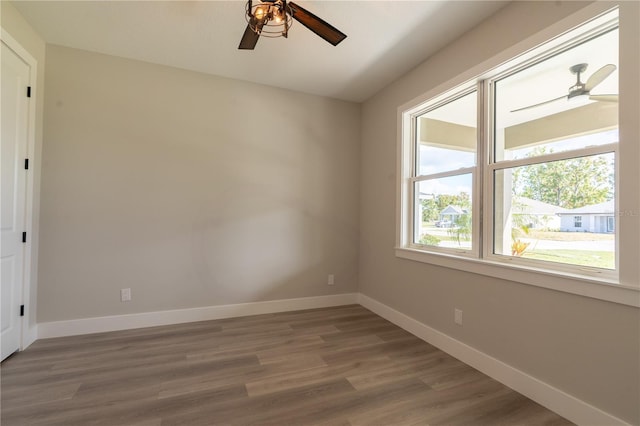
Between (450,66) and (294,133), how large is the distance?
184 centimetres

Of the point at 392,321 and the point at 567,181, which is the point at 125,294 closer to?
the point at 392,321

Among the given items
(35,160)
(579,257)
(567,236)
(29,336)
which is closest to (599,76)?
(567,236)

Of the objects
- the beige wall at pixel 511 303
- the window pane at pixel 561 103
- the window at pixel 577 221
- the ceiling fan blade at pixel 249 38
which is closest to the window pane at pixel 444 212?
the beige wall at pixel 511 303

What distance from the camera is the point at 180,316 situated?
3.04m

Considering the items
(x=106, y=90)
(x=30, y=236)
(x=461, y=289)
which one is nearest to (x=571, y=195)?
(x=461, y=289)

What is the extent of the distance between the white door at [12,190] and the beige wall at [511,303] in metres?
3.39

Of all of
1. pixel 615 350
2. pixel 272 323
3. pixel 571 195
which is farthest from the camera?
pixel 272 323

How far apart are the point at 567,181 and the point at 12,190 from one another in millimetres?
4032

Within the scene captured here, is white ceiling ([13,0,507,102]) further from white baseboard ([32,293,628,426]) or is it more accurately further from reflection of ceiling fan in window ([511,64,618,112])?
white baseboard ([32,293,628,426])

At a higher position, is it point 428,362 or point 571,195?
point 571,195

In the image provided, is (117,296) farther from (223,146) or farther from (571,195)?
(571,195)

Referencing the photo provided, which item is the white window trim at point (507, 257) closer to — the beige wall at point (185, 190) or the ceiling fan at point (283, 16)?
the beige wall at point (185, 190)

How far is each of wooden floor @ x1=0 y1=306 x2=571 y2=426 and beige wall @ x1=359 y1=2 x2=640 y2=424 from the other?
10.6 inches

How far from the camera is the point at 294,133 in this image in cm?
357
